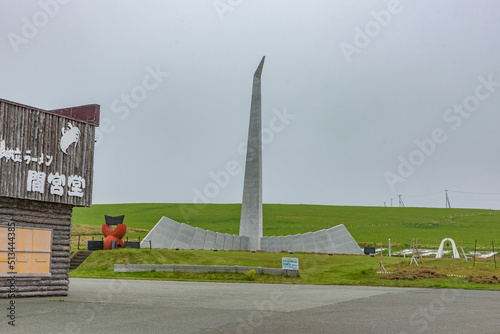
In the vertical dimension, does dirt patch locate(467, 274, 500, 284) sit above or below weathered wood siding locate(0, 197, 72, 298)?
below

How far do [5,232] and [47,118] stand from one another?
4.37 metres

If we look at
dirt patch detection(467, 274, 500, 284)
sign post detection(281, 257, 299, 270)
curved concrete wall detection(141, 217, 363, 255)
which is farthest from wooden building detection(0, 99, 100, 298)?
curved concrete wall detection(141, 217, 363, 255)

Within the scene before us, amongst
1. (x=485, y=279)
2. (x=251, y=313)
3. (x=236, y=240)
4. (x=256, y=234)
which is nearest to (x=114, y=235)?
(x=236, y=240)

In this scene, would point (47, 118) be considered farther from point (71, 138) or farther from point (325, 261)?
point (325, 261)

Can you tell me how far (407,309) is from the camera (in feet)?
55.0

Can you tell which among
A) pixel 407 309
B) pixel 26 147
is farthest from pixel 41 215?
pixel 407 309

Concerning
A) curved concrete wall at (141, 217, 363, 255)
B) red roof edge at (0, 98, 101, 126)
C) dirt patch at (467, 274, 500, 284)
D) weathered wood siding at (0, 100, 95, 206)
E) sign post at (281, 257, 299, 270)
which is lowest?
dirt patch at (467, 274, 500, 284)

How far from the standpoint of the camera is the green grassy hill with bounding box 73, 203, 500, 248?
8769 centimetres

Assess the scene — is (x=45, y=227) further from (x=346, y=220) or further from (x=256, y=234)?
(x=346, y=220)

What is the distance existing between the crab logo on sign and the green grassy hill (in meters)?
59.3

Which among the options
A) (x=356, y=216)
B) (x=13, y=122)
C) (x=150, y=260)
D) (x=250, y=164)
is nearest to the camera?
(x=13, y=122)

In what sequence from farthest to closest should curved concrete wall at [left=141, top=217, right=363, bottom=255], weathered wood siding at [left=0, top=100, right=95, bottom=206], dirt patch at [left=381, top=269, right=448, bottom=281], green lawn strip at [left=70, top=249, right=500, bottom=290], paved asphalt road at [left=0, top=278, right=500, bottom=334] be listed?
curved concrete wall at [left=141, top=217, right=363, bottom=255], dirt patch at [left=381, top=269, right=448, bottom=281], green lawn strip at [left=70, top=249, right=500, bottom=290], weathered wood siding at [left=0, top=100, right=95, bottom=206], paved asphalt road at [left=0, top=278, right=500, bottom=334]

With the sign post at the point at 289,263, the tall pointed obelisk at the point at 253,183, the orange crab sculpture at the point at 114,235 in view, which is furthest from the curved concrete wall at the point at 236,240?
the sign post at the point at 289,263

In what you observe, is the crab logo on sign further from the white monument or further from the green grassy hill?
the green grassy hill
